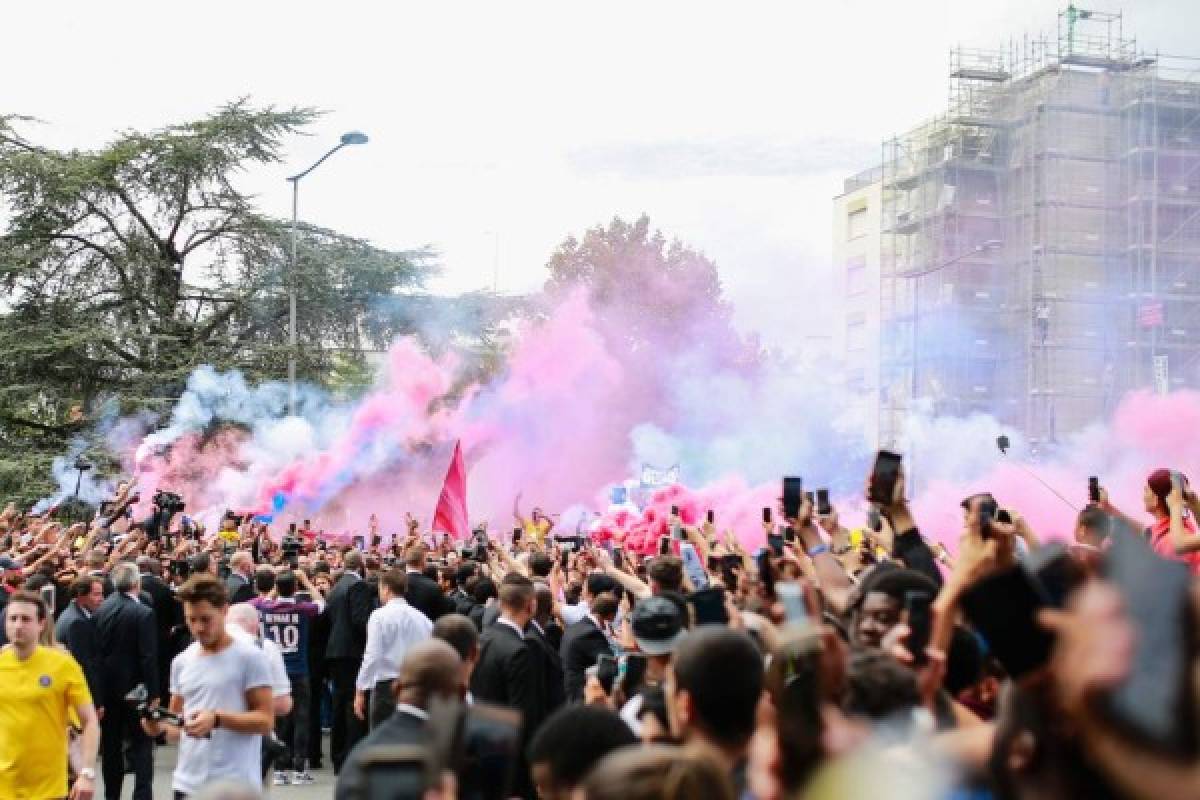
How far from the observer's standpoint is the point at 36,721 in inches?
302

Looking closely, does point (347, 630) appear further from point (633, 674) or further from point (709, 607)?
point (709, 607)

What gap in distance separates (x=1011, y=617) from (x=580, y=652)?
23.2 ft

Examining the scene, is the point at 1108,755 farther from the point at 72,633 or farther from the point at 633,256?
the point at 633,256

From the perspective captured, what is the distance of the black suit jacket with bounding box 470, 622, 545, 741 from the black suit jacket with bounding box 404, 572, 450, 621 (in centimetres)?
382

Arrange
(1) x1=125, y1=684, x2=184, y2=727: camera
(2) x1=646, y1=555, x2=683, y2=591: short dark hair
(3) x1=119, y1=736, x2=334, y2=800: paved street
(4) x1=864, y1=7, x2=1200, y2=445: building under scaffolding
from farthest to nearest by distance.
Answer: (4) x1=864, y1=7, x2=1200, y2=445: building under scaffolding, (3) x1=119, y1=736, x2=334, y2=800: paved street, (2) x1=646, y1=555, x2=683, y2=591: short dark hair, (1) x1=125, y1=684, x2=184, y2=727: camera

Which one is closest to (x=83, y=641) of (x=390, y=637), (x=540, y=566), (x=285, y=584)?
(x=285, y=584)

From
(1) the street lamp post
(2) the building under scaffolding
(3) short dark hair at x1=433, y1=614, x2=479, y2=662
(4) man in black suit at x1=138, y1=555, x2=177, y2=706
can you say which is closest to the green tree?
(1) the street lamp post

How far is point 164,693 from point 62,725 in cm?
615

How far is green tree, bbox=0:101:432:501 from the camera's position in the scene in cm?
3988

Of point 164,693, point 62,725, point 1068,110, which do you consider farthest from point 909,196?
point 62,725

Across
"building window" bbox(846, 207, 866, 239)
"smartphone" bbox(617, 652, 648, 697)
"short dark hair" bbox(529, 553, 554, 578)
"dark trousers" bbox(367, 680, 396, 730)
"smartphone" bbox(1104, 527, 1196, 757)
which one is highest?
"building window" bbox(846, 207, 866, 239)

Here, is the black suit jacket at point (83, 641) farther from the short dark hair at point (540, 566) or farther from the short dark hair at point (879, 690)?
the short dark hair at point (879, 690)

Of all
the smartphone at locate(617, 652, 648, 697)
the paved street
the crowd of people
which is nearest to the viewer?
the crowd of people

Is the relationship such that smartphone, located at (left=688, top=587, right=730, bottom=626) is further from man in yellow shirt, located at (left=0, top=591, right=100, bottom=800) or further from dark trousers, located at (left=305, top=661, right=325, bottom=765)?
dark trousers, located at (left=305, top=661, right=325, bottom=765)
